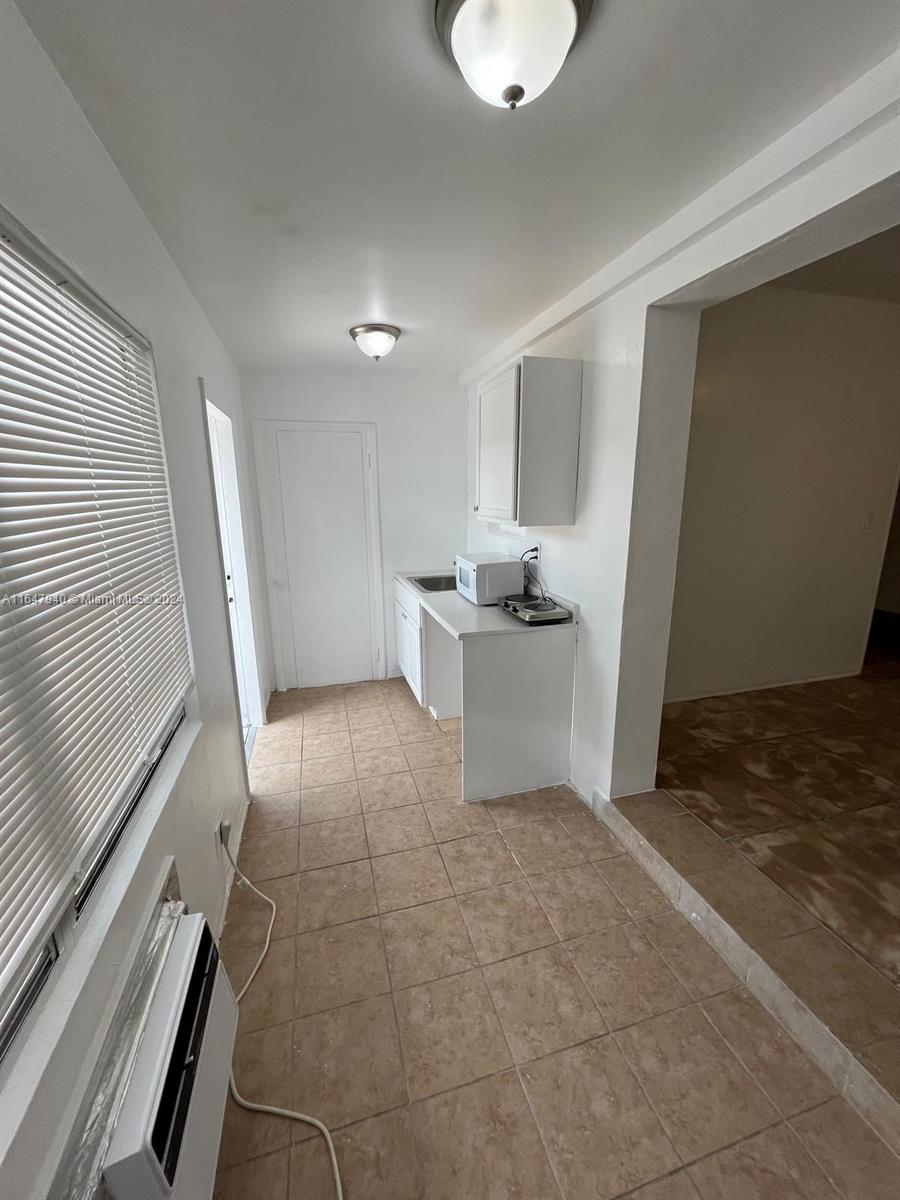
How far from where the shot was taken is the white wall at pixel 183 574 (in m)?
0.69

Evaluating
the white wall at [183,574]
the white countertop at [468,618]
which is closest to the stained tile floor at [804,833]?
the white countertop at [468,618]

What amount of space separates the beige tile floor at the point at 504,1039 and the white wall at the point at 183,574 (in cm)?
46

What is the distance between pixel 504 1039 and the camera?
136 cm

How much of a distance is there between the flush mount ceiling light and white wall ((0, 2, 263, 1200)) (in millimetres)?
758

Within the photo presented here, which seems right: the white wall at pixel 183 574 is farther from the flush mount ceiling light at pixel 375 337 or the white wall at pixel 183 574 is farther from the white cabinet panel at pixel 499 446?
the white cabinet panel at pixel 499 446

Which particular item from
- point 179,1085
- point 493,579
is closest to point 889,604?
point 493,579

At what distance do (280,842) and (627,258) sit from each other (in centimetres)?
281

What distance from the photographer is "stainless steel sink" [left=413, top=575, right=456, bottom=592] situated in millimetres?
3617

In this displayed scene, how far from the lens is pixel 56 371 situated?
0.93 meters

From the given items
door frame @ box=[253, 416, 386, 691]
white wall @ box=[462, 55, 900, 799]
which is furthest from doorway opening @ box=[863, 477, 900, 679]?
door frame @ box=[253, 416, 386, 691]

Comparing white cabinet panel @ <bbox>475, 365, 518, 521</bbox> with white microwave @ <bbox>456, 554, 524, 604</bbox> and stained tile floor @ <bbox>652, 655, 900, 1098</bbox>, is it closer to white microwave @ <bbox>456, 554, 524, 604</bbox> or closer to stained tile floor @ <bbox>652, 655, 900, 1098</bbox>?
white microwave @ <bbox>456, 554, 524, 604</bbox>

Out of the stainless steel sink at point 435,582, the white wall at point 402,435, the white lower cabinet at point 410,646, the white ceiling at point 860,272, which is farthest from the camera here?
the stainless steel sink at point 435,582

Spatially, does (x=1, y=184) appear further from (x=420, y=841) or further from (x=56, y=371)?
(x=420, y=841)
